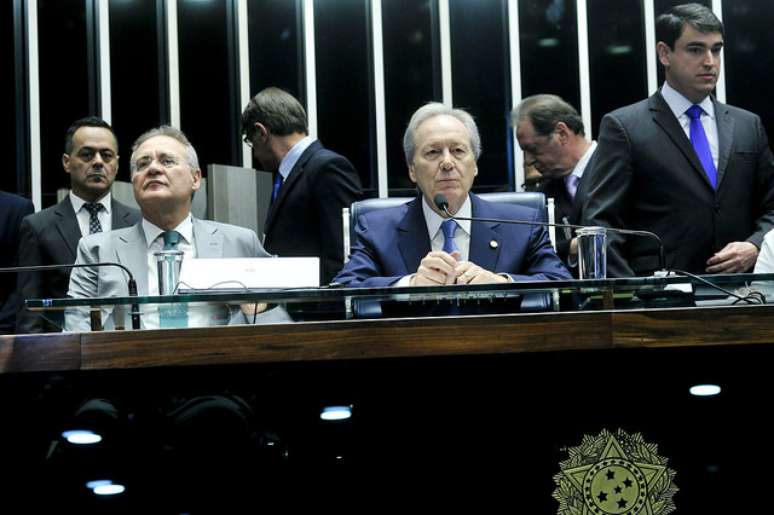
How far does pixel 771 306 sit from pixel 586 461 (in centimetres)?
45

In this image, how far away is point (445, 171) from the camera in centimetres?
340

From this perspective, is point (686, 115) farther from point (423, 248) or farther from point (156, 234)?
point (156, 234)

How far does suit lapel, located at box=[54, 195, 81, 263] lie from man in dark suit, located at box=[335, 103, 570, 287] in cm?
153

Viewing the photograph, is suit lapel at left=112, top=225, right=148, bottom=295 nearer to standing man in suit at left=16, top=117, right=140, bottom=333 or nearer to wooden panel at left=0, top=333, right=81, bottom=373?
standing man in suit at left=16, top=117, right=140, bottom=333

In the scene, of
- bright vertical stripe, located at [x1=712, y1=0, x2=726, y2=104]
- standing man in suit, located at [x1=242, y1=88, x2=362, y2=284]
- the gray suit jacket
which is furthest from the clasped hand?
bright vertical stripe, located at [x1=712, y1=0, x2=726, y2=104]

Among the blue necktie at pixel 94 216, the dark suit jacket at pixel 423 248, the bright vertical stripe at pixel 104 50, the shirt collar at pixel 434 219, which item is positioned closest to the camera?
the dark suit jacket at pixel 423 248

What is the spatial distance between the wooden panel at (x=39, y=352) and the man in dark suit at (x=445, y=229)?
112cm

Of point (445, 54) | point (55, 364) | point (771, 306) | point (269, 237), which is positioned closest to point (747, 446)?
point (771, 306)

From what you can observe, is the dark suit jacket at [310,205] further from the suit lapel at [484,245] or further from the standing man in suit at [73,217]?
the suit lapel at [484,245]

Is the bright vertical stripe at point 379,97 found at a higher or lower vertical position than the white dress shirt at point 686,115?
higher

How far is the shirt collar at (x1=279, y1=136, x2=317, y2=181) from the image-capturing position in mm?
4723

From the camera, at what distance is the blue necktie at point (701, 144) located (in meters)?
3.95

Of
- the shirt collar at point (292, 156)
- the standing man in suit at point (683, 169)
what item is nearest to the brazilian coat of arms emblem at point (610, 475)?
the standing man in suit at point (683, 169)

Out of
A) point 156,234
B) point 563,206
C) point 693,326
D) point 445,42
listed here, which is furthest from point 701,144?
point 445,42
